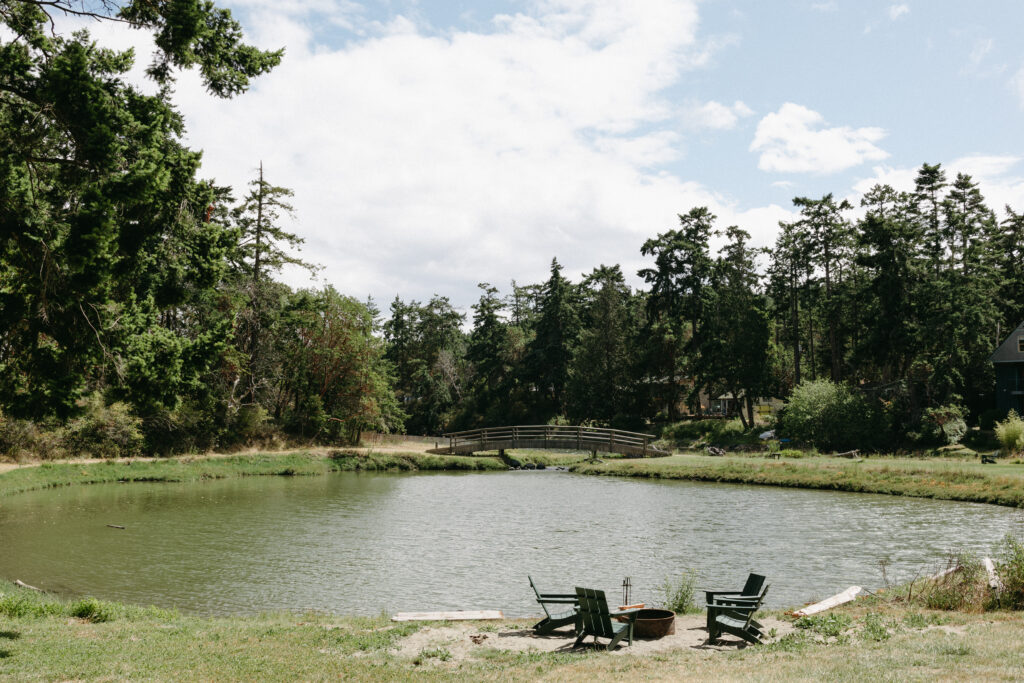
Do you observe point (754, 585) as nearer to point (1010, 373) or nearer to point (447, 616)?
point (447, 616)

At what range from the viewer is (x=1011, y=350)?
46.0 meters

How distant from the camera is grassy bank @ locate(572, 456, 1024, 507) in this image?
26.4 metres

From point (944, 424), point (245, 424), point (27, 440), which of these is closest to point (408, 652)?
point (27, 440)

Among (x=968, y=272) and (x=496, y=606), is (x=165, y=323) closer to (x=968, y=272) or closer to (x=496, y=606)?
(x=496, y=606)

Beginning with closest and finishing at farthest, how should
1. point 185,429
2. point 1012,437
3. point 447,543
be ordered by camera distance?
1. point 447,543
2. point 1012,437
3. point 185,429

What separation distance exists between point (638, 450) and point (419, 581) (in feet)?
105

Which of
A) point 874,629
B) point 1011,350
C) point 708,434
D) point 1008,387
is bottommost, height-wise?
point 874,629

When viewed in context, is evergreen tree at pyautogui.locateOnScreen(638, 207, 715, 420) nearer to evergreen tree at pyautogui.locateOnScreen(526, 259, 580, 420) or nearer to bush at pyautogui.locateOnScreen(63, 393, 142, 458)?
evergreen tree at pyautogui.locateOnScreen(526, 259, 580, 420)

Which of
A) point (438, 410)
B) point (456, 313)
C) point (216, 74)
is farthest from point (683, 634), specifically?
point (456, 313)

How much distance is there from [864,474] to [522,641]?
25.7m

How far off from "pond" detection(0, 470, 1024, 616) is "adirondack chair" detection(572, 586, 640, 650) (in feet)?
9.83

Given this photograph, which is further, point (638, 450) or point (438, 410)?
point (438, 410)

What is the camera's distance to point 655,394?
6241cm

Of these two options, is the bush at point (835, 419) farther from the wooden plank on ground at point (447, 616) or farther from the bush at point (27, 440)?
the bush at point (27, 440)
